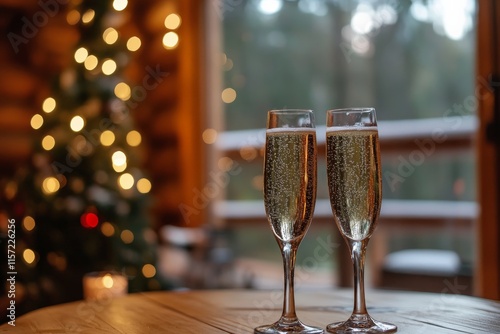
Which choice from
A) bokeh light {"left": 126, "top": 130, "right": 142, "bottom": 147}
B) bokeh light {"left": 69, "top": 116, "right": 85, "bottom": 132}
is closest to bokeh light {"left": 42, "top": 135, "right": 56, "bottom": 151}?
bokeh light {"left": 69, "top": 116, "right": 85, "bottom": 132}

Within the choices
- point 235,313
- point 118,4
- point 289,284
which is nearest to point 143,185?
point 118,4

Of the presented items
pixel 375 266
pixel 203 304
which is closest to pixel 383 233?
pixel 375 266

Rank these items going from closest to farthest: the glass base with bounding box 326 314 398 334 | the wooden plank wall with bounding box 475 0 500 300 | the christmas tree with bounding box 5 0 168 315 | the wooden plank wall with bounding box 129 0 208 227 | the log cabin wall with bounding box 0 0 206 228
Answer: the glass base with bounding box 326 314 398 334, the wooden plank wall with bounding box 475 0 500 300, the christmas tree with bounding box 5 0 168 315, the log cabin wall with bounding box 0 0 206 228, the wooden plank wall with bounding box 129 0 208 227

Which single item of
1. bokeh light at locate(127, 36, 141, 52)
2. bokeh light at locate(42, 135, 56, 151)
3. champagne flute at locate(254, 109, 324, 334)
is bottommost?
champagne flute at locate(254, 109, 324, 334)

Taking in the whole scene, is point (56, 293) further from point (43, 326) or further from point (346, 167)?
point (346, 167)

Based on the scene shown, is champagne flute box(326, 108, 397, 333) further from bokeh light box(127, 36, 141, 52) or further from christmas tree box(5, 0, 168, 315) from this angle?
bokeh light box(127, 36, 141, 52)

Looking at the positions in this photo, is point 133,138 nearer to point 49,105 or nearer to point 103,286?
point 49,105
